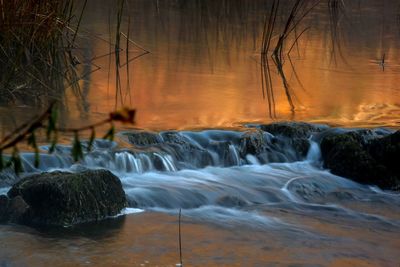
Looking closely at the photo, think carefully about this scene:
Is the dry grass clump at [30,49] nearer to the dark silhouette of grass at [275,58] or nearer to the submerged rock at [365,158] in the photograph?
the dark silhouette of grass at [275,58]

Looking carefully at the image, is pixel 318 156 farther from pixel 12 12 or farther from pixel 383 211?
pixel 12 12

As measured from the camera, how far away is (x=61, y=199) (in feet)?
14.6

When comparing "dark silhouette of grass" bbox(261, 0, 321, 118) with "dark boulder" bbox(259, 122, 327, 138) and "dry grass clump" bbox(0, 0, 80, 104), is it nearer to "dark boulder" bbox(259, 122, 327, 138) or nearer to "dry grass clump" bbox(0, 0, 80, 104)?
"dark boulder" bbox(259, 122, 327, 138)

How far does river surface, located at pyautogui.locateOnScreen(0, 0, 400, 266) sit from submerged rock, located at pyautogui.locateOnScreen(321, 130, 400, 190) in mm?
96

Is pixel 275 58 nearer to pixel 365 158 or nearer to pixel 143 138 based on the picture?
pixel 365 158

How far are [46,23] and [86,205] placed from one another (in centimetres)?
304

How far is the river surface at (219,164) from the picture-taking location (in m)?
4.16

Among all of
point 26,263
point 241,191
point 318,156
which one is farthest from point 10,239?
point 318,156

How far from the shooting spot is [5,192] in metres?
4.73

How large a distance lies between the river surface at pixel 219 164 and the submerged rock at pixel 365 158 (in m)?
0.10

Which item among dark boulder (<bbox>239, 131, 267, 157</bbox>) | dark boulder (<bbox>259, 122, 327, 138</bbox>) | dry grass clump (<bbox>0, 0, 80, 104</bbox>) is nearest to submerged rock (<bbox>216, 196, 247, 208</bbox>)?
dark boulder (<bbox>239, 131, 267, 157</bbox>)

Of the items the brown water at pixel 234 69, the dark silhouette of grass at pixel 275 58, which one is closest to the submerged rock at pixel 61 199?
the brown water at pixel 234 69

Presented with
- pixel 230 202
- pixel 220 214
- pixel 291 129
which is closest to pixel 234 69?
pixel 291 129

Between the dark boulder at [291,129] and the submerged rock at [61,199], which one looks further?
the dark boulder at [291,129]
